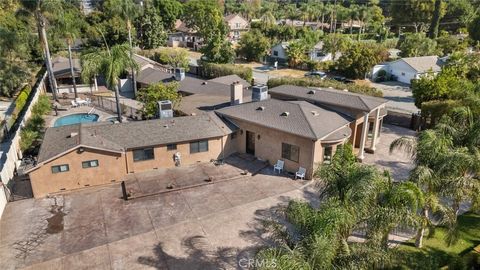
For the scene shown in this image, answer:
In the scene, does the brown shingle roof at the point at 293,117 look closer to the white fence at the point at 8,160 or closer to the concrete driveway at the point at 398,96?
the white fence at the point at 8,160

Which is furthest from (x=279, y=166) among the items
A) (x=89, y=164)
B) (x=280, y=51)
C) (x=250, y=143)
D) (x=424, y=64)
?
(x=280, y=51)

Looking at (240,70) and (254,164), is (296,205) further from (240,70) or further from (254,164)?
(240,70)

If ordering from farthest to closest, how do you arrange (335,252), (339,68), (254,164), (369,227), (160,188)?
(339,68)
(254,164)
(160,188)
(369,227)
(335,252)

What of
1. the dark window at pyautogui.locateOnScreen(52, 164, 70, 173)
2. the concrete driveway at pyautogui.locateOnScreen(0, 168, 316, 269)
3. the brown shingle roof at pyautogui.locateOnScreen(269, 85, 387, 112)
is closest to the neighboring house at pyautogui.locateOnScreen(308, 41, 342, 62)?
the brown shingle roof at pyautogui.locateOnScreen(269, 85, 387, 112)

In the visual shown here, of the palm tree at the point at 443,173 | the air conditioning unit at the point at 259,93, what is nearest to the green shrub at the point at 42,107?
the air conditioning unit at the point at 259,93

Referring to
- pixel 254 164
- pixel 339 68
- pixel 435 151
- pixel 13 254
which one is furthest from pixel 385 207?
pixel 339 68

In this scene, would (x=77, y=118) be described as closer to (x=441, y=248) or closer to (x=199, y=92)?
(x=199, y=92)

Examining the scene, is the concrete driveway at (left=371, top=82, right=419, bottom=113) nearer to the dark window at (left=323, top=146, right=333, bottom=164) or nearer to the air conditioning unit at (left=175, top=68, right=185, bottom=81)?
the dark window at (left=323, top=146, right=333, bottom=164)
